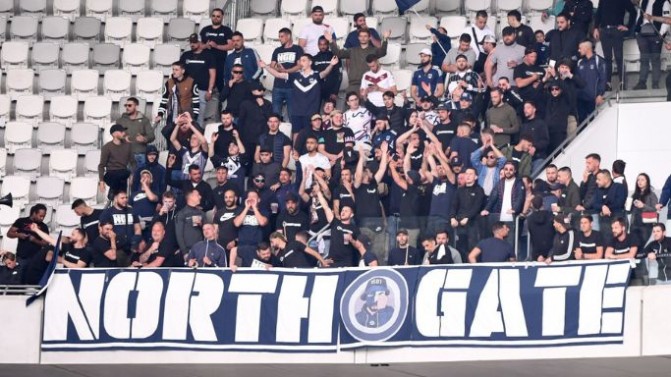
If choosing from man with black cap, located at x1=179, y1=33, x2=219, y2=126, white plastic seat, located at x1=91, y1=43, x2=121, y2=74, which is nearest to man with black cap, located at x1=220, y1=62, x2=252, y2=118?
man with black cap, located at x1=179, y1=33, x2=219, y2=126

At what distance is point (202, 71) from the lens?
2548cm

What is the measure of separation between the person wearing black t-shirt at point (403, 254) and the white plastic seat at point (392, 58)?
5515 mm

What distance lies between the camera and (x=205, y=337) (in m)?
21.3

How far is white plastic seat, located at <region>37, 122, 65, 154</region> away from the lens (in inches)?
1043

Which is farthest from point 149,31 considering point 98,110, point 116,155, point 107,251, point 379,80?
point 107,251

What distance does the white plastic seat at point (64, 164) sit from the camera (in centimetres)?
2589

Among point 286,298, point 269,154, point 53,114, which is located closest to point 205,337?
point 286,298

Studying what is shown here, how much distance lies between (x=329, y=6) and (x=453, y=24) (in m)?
2.11

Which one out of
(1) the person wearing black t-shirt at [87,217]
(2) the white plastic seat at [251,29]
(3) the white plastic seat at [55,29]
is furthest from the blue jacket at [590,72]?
(3) the white plastic seat at [55,29]

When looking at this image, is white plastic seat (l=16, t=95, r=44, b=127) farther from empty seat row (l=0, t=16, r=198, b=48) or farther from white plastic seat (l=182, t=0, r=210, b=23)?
white plastic seat (l=182, t=0, r=210, b=23)

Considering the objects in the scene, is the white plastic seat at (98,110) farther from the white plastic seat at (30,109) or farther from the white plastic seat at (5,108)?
the white plastic seat at (5,108)

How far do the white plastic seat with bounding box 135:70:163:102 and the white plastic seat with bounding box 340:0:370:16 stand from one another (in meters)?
2.87

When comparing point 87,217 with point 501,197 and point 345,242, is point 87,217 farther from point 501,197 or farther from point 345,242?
point 501,197

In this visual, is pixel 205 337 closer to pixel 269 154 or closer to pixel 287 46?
pixel 269 154
